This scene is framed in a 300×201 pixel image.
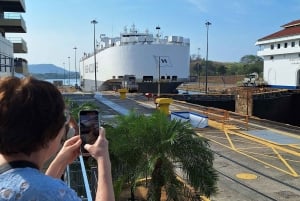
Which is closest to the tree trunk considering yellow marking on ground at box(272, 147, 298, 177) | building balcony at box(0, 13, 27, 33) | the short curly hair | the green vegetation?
the short curly hair

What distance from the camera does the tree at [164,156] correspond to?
6265mm

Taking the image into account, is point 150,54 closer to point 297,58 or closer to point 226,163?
point 297,58

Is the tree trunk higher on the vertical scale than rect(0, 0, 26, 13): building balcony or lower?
lower

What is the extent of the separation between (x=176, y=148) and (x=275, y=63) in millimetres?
56842

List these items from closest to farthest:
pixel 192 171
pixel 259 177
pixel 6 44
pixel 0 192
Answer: pixel 0 192 < pixel 192 171 < pixel 259 177 < pixel 6 44

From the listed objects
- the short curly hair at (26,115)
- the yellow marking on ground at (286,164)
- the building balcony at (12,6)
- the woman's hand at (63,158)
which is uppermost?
the building balcony at (12,6)

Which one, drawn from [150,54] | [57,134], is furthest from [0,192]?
[150,54]

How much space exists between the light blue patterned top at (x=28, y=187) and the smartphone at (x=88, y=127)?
67 centimetres

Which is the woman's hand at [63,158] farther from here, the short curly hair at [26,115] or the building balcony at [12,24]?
the building balcony at [12,24]

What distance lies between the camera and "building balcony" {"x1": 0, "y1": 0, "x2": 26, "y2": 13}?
151 feet

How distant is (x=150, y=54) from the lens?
7150cm

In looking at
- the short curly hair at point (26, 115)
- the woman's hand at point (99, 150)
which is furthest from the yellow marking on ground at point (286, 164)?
the short curly hair at point (26, 115)

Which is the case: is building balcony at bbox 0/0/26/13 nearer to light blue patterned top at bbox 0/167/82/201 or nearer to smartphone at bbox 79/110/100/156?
smartphone at bbox 79/110/100/156

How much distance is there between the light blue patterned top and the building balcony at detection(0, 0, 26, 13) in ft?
155
